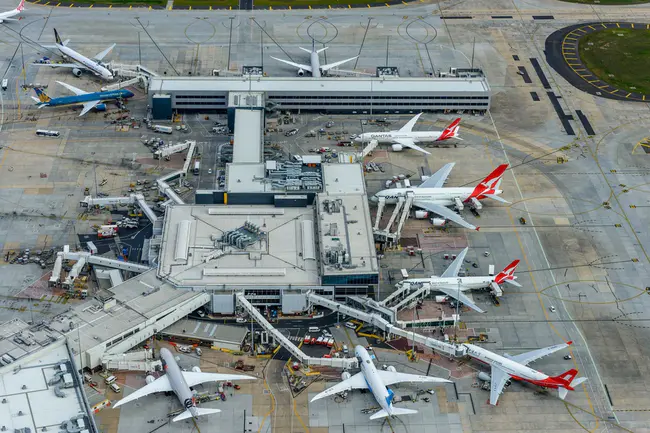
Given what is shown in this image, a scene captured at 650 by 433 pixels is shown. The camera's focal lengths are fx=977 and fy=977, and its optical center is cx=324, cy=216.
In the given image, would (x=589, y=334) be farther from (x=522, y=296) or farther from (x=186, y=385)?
(x=186, y=385)

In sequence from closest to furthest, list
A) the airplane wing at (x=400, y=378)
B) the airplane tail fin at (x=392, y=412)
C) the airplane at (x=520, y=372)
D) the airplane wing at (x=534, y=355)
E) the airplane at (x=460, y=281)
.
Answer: the airplane tail fin at (x=392, y=412) < the airplane at (x=520, y=372) < the airplane wing at (x=400, y=378) < the airplane wing at (x=534, y=355) < the airplane at (x=460, y=281)

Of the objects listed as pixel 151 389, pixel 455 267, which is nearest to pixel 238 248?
pixel 151 389

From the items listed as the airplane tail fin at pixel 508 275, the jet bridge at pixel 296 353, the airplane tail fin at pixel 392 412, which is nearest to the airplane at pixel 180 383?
the jet bridge at pixel 296 353

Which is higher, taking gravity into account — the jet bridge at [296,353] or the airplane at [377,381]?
the jet bridge at [296,353]

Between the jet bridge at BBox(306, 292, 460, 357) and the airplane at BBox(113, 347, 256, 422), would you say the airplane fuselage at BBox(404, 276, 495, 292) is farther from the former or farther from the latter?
the airplane at BBox(113, 347, 256, 422)

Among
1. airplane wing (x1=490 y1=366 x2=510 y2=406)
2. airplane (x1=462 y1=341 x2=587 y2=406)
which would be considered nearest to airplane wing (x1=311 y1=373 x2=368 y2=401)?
airplane (x1=462 y1=341 x2=587 y2=406)

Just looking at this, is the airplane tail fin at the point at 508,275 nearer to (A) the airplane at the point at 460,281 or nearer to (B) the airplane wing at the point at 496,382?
(A) the airplane at the point at 460,281

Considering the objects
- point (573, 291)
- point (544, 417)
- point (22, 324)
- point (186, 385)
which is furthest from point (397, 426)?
point (22, 324)

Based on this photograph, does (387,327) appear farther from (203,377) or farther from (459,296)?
(203,377)
